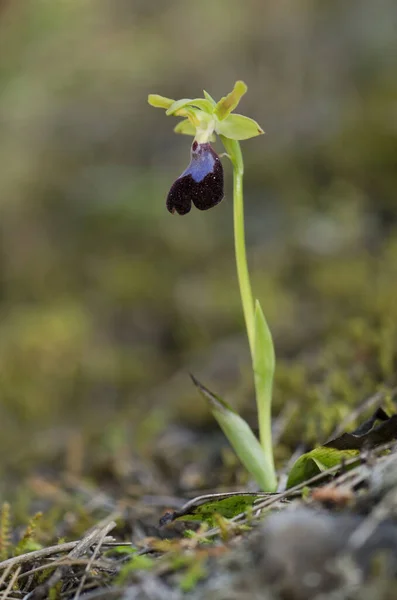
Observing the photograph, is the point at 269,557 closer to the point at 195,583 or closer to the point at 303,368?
the point at 195,583

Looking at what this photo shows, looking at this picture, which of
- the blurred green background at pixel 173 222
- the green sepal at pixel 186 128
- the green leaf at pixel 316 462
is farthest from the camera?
the blurred green background at pixel 173 222

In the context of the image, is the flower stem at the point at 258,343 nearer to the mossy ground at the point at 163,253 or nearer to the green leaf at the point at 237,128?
the green leaf at the point at 237,128

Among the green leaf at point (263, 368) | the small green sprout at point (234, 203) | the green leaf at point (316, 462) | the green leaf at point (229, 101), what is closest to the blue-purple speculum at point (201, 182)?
the small green sprout at point (234, 203)

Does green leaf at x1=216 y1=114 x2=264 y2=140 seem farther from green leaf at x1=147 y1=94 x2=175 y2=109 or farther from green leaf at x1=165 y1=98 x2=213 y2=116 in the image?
green leaf at x1=147 y1=94 x2=175 y2=109

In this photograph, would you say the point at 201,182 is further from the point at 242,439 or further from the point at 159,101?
the point at 242,439

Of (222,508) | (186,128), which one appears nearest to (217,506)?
(222,508)

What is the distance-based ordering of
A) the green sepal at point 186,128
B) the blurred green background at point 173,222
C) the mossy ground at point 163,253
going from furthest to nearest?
the blurred green background at point 173,222 → the mossy ground at point 163,253 → the green sepal at point 186,128

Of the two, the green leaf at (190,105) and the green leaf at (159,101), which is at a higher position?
the green leaf at (159,101)
